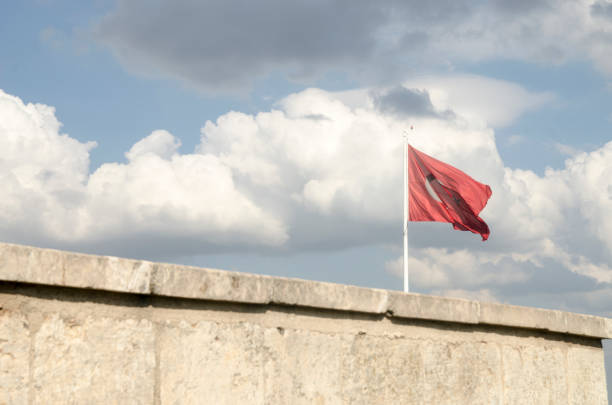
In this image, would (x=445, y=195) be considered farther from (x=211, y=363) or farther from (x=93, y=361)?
(x=93, y=361)

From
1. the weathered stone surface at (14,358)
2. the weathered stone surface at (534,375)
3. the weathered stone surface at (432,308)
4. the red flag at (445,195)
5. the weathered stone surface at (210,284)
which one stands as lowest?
the weathered stone surface at (14,358)

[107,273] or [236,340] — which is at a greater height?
[107,273]

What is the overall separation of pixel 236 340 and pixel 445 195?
265 inches

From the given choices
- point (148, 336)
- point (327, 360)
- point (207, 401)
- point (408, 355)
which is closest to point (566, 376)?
point (408, 355)

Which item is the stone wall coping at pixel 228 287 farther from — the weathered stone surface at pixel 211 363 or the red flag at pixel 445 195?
the red flag at pixel 445 195

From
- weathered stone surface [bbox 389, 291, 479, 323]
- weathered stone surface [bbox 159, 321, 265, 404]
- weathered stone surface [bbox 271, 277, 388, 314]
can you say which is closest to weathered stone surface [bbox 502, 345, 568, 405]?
weathered stone surface [bbox 389, 291, 479, 323]

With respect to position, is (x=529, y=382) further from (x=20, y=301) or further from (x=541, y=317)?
(x=20, y=301)

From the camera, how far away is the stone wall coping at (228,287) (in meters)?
3.02

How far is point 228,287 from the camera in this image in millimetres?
3654

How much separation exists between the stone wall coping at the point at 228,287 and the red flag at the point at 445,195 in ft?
15.1

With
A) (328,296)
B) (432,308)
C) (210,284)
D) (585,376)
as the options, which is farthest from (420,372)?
(585,376)

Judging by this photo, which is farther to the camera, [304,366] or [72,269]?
[304,366]

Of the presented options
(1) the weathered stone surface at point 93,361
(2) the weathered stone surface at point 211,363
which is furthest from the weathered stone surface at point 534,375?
(1) the weathered stone surface at point 93,361

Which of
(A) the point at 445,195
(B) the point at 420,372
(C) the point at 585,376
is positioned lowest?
(B) the point at 420,372
